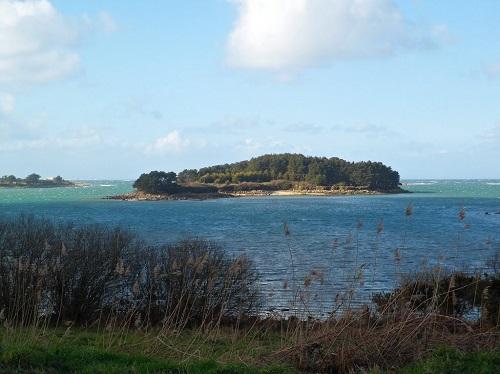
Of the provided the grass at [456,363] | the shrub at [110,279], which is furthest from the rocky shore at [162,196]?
the grass at [456,363]

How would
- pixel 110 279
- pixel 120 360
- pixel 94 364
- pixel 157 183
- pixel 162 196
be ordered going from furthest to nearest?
pixel 157 183, pixel 162 196, pixel 110 279, pixel 120 360, pixel 94 364

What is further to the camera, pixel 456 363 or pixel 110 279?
pixel 110 279

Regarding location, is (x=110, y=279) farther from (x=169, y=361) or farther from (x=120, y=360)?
(x=169, y=361)

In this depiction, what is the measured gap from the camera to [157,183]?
193 meters

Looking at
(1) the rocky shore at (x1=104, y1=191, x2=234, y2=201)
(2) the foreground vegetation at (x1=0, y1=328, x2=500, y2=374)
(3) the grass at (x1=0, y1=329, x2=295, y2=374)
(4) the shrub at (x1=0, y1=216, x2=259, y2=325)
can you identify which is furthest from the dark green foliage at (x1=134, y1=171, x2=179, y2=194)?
(2) the foreground vegetation at (x1=0, y1=328, x2=500, y2=374)

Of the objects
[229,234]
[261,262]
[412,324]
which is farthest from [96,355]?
[229,234]

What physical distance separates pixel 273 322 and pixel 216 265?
4.17 meters

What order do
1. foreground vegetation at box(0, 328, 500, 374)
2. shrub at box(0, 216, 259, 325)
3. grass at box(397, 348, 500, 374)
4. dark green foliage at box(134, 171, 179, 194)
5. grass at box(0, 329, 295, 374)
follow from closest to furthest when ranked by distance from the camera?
grass at box(397, 348, 500, 374)
foreground vegetation at box(0, 328, 500, 374)
grass at box(0, 329, 295, 374)
shrub at box(0, 216, 259, 325)
dark green foliage at box(134, 171, 179, 194)

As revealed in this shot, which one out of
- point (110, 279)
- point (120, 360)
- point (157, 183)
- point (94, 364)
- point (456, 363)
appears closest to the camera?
point (456, 363)

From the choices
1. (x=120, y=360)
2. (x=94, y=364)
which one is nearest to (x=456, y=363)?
(x=120, y=360)

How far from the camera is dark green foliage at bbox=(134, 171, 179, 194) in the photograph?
626ft

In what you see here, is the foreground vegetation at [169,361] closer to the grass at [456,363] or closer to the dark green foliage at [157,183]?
the grass at [456,363]

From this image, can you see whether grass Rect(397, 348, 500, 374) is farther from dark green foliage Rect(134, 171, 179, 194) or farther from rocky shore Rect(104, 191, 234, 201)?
dark green foliage Rect(134, 171, 179, 194)

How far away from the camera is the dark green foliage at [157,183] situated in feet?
626
